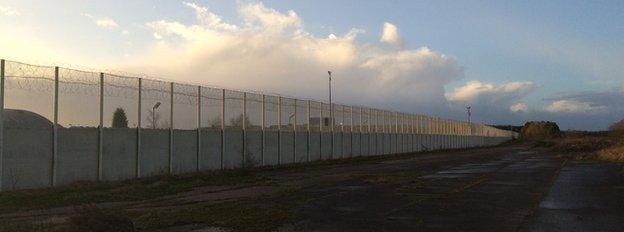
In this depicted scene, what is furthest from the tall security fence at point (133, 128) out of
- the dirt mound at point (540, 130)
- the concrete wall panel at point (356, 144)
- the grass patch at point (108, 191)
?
the dirt mound at point (540, 130)

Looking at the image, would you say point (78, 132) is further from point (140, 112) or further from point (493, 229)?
point (493, 229)

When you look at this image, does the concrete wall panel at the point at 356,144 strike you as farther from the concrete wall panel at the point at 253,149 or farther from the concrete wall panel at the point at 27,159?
the concrete wall panel at the point at 27,159

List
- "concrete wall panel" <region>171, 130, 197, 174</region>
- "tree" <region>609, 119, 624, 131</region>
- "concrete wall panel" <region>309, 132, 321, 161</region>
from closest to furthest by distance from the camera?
"concrete wall panel" <region>171, 130, 197, 174</region> → "concrete wall panel" <region>309, 132, 321, 161</region> → "tree" <region>609, 119, 624, 131</region>

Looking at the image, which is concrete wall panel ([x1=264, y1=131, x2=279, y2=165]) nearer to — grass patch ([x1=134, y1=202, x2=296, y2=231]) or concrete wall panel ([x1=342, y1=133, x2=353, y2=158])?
concrete wall panel ([x1=342, y1=133, x2=353, y2=158])

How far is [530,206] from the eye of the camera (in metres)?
15.2

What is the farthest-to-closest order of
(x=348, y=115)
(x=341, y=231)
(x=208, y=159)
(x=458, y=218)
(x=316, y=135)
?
(x=348, y=115)
(x=316, y=135)
(x=208, y=159)
(x=458, y=218)
(x=341, y=231)

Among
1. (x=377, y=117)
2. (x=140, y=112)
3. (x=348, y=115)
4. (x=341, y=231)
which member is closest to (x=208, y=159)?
(x=140, y=112)

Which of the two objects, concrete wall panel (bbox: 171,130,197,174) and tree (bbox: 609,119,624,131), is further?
tree (bbox: 609,119,624,131)

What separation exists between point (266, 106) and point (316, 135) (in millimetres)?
6346

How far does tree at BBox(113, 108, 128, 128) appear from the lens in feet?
78.1

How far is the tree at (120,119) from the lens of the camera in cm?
2380

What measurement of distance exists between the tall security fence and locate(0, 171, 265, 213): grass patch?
88 cm

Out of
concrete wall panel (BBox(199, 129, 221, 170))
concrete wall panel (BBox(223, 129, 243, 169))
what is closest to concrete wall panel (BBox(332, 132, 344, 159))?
concrete wall panel (BBox(223, 129, 243, 169))

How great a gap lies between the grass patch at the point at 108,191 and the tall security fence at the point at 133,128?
0.88 m
